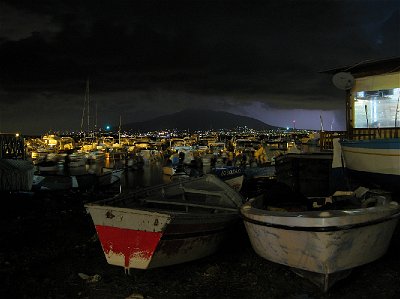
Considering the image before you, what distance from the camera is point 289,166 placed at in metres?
19.3

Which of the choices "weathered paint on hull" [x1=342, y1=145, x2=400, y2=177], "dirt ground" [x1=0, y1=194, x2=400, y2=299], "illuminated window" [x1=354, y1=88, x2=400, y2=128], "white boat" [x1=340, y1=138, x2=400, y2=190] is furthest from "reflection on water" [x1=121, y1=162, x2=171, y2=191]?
"dirt ground" [x1=0, y1=194, x2=400, y2=299]

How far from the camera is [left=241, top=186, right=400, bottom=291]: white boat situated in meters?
6.93

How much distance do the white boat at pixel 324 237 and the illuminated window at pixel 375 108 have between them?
1046cm

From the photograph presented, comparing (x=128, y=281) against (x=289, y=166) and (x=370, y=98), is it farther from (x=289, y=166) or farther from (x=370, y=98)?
(x=370, y=98)

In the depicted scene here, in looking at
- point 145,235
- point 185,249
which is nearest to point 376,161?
point 185,249

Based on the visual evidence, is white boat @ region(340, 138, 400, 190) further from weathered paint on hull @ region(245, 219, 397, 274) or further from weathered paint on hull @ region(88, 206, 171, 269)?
weathered paint on hull @ region(88, 206, 171, 269)

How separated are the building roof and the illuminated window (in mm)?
846

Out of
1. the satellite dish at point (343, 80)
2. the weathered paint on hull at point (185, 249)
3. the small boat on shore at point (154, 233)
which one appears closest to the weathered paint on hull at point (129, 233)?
the small boat on shore at point (154, 233)

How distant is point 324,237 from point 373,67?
1215 cm

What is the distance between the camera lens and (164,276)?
8.38m

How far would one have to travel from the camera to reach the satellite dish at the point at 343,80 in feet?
55.4

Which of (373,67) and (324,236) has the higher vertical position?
(373,67)

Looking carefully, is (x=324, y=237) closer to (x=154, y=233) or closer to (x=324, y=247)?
(x=324, y=247)

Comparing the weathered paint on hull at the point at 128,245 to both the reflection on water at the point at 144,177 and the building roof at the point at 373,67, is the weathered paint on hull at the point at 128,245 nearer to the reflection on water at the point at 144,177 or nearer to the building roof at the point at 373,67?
the building roof at the point at 373,67
